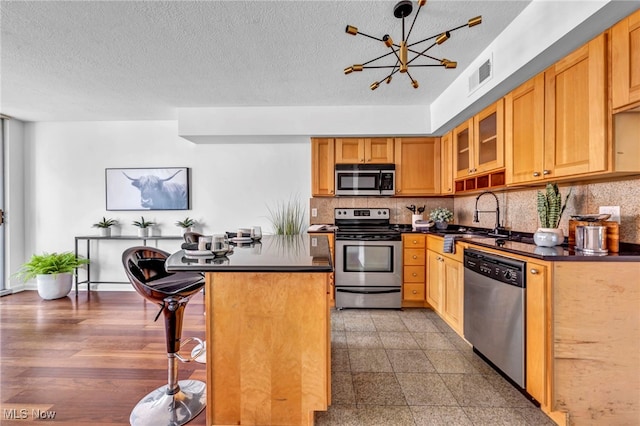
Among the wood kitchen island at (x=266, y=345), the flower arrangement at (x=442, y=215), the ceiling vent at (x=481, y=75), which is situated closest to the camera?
the wood kitchen island at (x=266, y=345)

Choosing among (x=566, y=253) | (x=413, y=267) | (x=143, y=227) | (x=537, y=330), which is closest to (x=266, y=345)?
(x=537, y=330)

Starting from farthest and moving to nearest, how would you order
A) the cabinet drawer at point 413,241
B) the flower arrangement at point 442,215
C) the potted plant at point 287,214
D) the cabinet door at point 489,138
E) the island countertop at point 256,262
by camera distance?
the potted plant at point 287,214
the flower arrangement at point 442,215
the cabinet drawer at point 413,241
the cabinet door at point 489,138
the island countertop at point 256,262

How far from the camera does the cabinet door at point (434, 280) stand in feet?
9.61

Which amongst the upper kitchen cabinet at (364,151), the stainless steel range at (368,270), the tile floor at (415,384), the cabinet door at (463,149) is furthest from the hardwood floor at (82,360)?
the cabinet door at (463,149)

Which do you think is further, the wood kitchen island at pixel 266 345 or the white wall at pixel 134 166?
the white wall at pixel 134 166

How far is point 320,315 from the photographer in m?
1.37

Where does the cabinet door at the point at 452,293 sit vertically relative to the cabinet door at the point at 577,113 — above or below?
below

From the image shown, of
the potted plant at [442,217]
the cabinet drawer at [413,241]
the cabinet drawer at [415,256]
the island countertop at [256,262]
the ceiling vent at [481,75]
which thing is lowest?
the cabinet drawer at [415,256]

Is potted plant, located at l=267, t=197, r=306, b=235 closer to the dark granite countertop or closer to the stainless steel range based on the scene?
the stainless steel range

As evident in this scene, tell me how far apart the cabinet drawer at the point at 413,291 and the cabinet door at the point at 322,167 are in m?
1.48

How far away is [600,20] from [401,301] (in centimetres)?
281

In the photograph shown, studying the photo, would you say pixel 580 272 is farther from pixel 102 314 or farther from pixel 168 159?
pixel 168 159

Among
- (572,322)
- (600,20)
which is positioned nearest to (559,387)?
(572,322)

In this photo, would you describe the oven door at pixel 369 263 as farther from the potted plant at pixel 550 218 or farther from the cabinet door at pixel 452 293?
the potted plant at pixel 550 218
